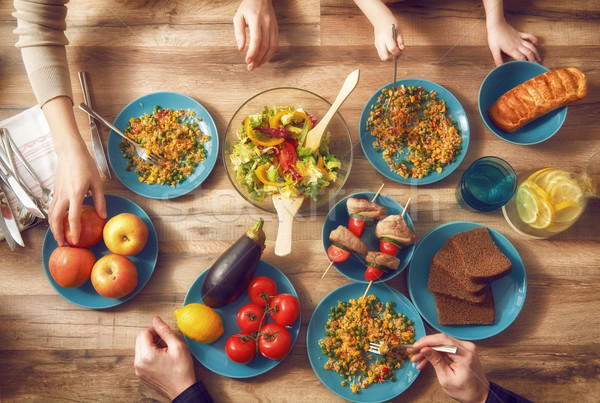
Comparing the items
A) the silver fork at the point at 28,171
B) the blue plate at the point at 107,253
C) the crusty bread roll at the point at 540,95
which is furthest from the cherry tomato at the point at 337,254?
the silver fork at the point at 28,171

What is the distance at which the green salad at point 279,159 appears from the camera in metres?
1.46

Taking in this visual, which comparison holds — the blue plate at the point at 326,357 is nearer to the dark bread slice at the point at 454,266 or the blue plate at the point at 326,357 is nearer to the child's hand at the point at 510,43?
the dark bread slice at the point at 454,266

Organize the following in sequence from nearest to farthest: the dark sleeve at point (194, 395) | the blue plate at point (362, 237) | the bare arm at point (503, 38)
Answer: the dark sleeve at point (194, 395) → the blue plate at point (362, 237) → the bare arm at point (503, 38)

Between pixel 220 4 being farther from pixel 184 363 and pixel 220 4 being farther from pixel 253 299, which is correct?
pixel 184 363

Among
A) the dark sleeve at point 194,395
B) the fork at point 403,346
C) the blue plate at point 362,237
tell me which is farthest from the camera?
the blue plate at point 362,237

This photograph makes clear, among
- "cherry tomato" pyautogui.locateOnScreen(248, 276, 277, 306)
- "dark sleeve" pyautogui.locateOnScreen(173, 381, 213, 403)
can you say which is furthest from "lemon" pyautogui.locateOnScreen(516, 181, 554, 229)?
"dark sleeve" pyautogui.locateOnScreen(173, 381, 213, 403)

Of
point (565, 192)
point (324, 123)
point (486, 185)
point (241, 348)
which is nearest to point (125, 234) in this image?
point (241, 348)

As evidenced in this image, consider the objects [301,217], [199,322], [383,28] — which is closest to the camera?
[199,322]

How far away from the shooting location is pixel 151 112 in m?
1.63

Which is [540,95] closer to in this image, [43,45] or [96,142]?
[96,142]

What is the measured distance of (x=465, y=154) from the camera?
5.36 feet

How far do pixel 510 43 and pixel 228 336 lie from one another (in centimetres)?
163

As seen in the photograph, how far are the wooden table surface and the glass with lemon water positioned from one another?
0.27 feet

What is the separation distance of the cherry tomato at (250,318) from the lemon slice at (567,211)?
120cm
